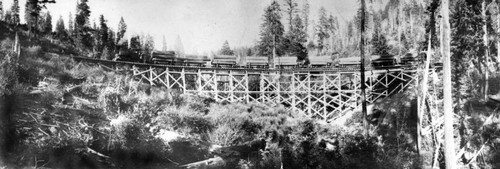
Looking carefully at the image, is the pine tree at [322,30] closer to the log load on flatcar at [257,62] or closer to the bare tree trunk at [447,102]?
the log load on flatcar at [257,62]

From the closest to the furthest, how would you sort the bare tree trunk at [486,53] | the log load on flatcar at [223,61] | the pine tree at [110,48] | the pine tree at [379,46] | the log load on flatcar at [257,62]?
1. the bare tree trunk at [486,53]
2. the log load on flatcar at [223,61]
3. the log load on flatcar at [257,62]
4. the pine tree at [110,48]
5. the pine tree at [379,46]

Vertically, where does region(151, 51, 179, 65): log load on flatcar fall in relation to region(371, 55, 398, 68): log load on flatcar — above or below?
above

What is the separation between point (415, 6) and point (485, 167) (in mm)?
63115

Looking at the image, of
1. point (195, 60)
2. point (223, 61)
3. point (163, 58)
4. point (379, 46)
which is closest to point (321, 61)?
point (223, 61)

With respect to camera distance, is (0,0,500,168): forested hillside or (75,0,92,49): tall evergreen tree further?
(75,0,92,49): tall evergreen tree

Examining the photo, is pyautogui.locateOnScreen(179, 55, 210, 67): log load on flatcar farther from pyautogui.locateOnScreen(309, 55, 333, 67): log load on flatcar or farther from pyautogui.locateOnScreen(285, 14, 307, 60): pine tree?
pyautogui.locateOnScreen(285, 14, 307, 60): pine tree

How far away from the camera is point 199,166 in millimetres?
8906

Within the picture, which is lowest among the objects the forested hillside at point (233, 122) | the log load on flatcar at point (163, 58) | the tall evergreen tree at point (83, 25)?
the forested hillside at point (233, 122)

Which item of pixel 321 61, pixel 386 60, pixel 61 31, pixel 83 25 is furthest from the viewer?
pixel 61 31

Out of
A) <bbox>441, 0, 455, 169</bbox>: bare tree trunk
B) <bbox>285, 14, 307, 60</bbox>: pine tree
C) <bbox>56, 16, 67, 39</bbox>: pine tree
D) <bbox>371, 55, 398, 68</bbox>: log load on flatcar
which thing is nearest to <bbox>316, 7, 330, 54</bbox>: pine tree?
<bbox>285, 14, 307, 60</bbox>: pine tree

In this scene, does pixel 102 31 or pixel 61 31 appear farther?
pixel 61 31

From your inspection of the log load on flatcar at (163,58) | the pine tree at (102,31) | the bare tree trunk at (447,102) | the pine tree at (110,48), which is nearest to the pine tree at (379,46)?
the log load on flatcar at (163,58)

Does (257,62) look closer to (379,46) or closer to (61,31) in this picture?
(379,46)

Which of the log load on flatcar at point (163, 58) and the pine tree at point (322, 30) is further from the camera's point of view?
the pine tree at point (322, 30)
